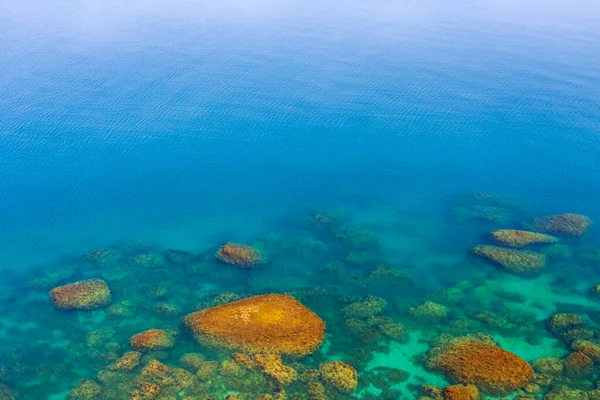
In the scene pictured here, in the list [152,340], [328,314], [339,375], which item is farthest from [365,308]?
[152,340]

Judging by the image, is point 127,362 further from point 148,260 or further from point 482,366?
point 482,366

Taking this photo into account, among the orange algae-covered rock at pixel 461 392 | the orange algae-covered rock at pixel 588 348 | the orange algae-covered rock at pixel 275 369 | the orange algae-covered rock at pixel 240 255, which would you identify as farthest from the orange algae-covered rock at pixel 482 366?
the orange algae-covered rock at pixel 240 255

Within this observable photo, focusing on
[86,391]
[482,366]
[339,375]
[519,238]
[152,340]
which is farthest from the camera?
[519,238]

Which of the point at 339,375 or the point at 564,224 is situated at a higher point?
the point at 564,224

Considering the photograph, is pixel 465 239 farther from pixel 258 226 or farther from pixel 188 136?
pixel 188 136

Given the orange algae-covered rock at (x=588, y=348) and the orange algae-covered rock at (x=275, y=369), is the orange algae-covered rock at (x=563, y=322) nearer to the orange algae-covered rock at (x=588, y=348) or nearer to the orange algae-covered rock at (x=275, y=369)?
the orange algae-covered rock at (x=588, y=348)

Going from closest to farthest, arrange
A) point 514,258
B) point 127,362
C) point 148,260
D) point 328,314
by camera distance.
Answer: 1. point 127,362
2. point 328,314
3. point 514,258
4. point 148,260
